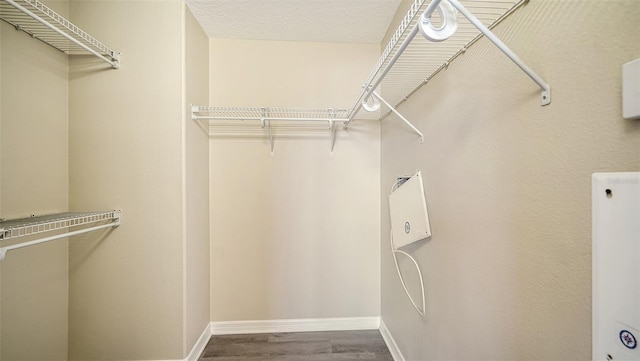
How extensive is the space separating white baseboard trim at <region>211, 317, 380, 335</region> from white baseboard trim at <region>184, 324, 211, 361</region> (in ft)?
0.20

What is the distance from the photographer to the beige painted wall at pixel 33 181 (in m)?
1.08

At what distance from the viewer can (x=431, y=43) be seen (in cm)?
93

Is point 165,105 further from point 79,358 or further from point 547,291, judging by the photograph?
point 547,291

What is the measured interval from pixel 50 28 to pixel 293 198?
159 cm

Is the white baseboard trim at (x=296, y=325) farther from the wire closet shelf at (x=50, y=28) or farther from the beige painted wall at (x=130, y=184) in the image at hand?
the wire closet shelf at (x=50, y=28)

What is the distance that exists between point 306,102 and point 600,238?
1.76 metres

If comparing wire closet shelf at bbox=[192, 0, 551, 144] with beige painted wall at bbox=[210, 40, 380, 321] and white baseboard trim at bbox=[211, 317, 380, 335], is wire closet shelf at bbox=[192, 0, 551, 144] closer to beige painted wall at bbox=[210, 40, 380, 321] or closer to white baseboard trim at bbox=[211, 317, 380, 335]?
beige painted wall at bbox=[210, 40, 380, 321]

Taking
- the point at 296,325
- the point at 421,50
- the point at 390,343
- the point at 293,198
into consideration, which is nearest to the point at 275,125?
the point at 293,198

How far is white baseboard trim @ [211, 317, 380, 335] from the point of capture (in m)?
1.79

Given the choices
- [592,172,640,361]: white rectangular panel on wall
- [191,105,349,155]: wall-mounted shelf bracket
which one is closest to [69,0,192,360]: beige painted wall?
[191,105,349,155]: wall-mounted shelf bracket

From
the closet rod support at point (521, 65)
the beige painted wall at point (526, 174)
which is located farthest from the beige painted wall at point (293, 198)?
the closet rod support at point (521, 65)

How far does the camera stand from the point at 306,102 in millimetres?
1847

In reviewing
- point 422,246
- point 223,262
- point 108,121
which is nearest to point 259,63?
point 108,121

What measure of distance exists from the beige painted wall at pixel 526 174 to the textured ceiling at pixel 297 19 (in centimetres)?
91
